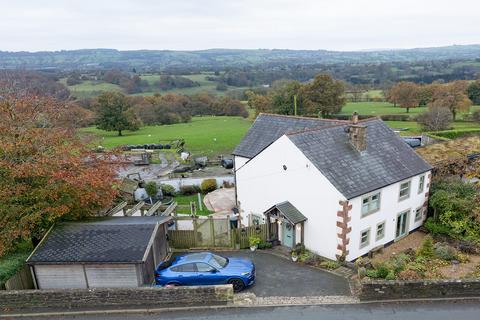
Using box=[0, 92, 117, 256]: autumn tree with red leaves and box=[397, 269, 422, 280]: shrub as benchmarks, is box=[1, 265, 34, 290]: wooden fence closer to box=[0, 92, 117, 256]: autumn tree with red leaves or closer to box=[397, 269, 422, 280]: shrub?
box=[0, 92, 117, 256]: autumn tree with red leaves

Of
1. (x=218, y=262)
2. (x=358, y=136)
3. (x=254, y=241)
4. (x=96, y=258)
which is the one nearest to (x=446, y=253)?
(x=358, y=136)

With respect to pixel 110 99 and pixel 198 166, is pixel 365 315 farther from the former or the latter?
pixel 110 99

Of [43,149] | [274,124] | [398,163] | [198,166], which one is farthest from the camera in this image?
[198,166]

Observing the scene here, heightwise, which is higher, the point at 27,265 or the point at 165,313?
the point at 27,265

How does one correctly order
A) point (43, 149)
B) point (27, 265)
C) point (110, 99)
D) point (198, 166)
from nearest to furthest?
point (27, 265), point (43, 149), point (198, 166), point (110, 99)

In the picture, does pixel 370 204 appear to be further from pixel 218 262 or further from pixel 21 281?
pixel 21 281

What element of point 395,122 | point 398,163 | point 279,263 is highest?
point 398,163

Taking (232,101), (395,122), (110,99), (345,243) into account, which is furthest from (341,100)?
(345,243)
